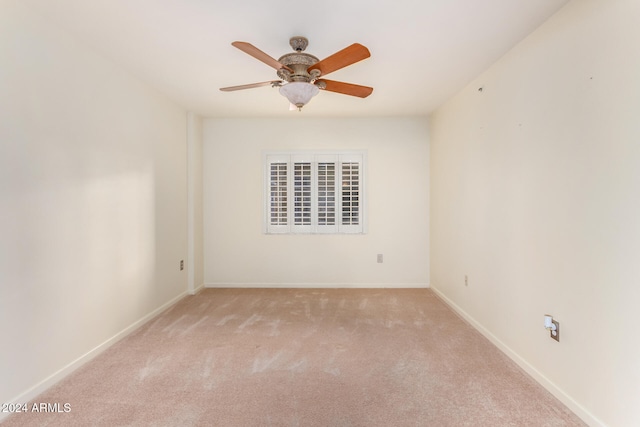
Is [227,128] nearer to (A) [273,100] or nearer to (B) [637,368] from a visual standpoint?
(A) [273,100]

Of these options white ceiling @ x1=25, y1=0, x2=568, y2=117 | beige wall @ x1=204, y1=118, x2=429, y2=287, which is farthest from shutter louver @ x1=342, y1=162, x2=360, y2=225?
white ceiling @ x1=25, y1=0, x2=568, y2=117

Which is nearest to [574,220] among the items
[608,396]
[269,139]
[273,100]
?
[608,396]

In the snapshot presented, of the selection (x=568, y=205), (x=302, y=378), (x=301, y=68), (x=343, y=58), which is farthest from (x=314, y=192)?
(x=568, y=205)

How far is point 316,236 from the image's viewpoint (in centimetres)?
447

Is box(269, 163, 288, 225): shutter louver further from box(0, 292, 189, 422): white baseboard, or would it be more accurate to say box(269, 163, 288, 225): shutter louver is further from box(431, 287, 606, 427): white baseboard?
box(431, 287, 606, 427): white baseboard

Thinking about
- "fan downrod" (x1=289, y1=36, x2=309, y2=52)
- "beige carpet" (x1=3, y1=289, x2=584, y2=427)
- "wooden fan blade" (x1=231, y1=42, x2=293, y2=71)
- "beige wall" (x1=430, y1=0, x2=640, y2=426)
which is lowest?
"beige carpet" (x1=3, y1=289, x2=584, y2=427)

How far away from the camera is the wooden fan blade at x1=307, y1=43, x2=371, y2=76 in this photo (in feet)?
6.02

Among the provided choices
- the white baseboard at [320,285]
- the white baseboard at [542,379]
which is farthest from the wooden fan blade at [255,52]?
the white baseboard at [320,285]

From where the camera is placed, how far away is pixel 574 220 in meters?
1.81

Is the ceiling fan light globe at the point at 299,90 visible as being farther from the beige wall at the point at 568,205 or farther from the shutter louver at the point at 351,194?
the shutter louver at the point at 351,194

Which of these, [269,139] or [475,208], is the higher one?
[269,139]

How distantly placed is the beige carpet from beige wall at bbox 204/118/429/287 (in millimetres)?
1168

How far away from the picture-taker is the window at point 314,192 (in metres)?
4.44

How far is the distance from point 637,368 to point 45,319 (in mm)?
3320
